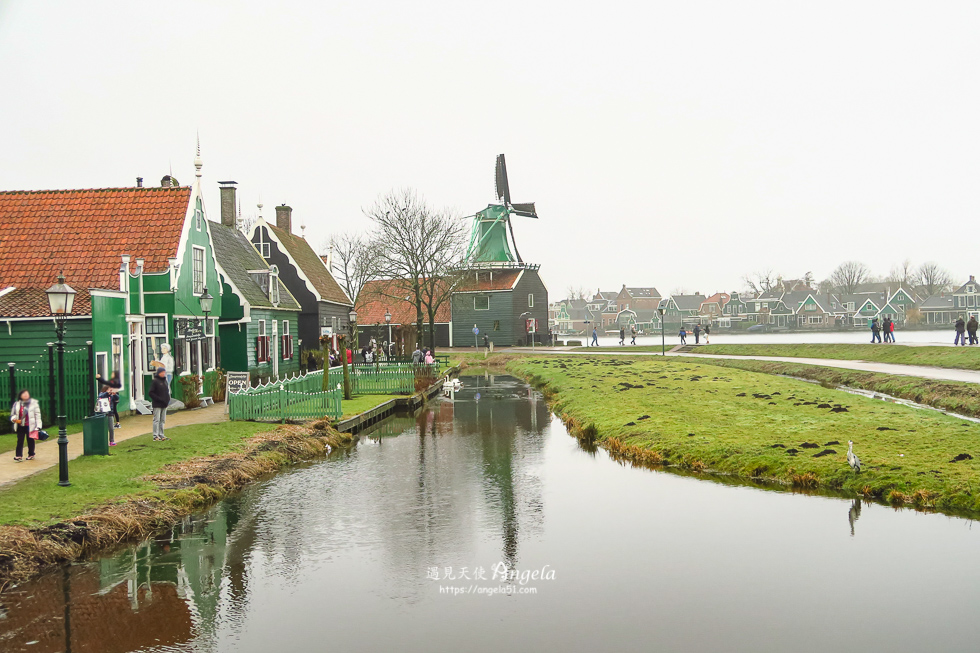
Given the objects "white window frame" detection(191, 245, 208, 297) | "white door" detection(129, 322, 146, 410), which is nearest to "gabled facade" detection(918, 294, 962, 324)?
"white window frame" detection(191, 245, 208, 297)

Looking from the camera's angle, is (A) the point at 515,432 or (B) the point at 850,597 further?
(A) the point at 515,432

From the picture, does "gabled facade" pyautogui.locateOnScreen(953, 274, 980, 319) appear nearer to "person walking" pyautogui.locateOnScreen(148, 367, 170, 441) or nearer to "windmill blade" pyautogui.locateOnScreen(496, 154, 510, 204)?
"windmill blade" pyautogui.locateOnScreen(496, 154, 510, 204)

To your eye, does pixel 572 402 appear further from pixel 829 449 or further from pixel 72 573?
pixel 72 573

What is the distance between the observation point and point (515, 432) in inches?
899

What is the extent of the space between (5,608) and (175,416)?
14583 millimetres

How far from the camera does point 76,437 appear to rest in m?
18.4

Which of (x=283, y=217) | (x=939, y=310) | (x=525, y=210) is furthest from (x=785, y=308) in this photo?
(x=283, y=217)

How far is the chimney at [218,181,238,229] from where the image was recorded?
3916 centimetres

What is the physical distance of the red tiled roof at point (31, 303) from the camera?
2064cm

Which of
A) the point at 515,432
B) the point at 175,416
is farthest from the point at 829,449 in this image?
the point at 175,416

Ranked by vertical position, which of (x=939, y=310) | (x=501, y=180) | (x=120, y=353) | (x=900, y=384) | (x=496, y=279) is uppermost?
(x=501, y=180)

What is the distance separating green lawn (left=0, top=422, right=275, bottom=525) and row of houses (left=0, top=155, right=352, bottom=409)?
3.76 metres

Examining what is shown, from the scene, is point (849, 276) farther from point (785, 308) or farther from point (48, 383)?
point (48, 383)

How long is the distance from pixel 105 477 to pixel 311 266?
33141 mm
